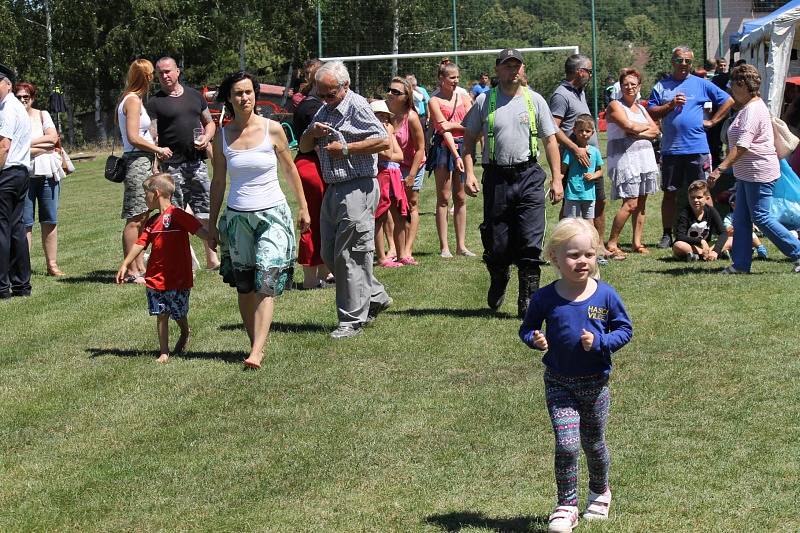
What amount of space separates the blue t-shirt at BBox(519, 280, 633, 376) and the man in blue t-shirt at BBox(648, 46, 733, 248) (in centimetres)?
824

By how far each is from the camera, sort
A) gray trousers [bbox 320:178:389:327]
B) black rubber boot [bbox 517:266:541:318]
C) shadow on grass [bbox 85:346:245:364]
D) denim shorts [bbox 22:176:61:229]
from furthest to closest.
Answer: denim shorts [bbox 22:176:61:229] < black rubber boot [bbox 517:266:541:318] < gray trousers [bbox 320:178:389:327] < shadow on grass [bbox 85:346:245:364]

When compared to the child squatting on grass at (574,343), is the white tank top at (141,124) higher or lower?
higher

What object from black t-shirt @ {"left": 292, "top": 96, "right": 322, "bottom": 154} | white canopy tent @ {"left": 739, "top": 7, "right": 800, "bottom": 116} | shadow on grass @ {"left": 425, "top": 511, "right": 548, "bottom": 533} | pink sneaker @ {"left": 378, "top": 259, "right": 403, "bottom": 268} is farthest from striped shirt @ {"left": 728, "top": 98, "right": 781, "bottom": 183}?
white canopy tent @ {"left": 739, "top": 7, "right": 800, "bottom": 116}

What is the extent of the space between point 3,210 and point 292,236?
4461 mm

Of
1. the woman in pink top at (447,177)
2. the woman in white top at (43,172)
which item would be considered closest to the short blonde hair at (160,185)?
the woman in white top at (43,172)

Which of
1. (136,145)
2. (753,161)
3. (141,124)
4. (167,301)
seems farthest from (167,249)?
(753,161)

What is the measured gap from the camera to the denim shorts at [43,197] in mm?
12734

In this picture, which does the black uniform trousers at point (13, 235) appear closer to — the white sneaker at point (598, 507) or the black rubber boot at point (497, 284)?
the black rubber boot at point (497, 284)

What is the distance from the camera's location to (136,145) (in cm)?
1137

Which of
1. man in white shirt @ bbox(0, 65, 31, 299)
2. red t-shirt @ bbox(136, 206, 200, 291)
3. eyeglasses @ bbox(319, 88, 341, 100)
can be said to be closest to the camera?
red t-shirt @ bbox(136, 206, 200, 291)

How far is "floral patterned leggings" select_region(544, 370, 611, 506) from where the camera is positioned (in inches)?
187

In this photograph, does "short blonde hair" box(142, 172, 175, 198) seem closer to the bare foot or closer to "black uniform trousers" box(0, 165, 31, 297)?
the bare foot

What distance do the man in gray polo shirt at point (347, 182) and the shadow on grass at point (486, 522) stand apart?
3.86 meters

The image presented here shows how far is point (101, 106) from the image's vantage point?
2125 inches
